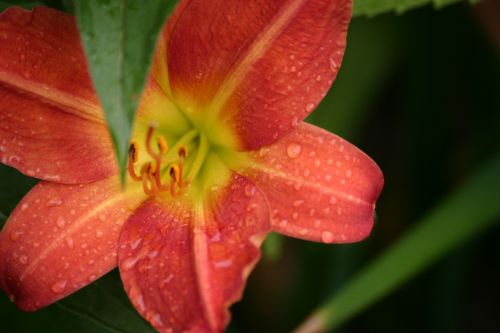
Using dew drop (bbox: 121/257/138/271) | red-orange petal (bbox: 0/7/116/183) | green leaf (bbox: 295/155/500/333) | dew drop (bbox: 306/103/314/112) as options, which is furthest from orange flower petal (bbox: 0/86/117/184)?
green leaf (bbox: 295/155/500/333)

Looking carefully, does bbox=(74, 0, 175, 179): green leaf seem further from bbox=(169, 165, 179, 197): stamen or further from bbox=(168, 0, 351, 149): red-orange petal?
bbox=(169, 165, 179, 197): stamen

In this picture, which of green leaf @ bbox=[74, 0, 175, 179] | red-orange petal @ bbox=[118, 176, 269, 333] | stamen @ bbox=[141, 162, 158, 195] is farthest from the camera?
stamen @ bbox=[141, 162, 158, 195]

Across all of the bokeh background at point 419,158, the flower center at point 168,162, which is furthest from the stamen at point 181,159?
the bokeh background at point 419,158

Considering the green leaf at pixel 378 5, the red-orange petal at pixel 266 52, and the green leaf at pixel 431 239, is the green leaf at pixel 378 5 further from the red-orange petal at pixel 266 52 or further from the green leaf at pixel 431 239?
the green leaf at pixel 431 239

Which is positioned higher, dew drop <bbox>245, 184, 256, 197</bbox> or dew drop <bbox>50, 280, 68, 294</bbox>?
dew drop <bbox>245, 184, 256, 197</bbox>

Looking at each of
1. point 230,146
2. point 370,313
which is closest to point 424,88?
point 370,313

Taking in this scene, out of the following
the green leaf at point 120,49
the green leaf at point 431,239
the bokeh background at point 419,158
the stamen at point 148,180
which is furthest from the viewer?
the bokeh background at point 419,158

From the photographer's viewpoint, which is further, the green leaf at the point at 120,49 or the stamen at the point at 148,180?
the stamen at the point at 148,180

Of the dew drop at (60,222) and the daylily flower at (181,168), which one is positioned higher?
the daylily flower at (181,168)

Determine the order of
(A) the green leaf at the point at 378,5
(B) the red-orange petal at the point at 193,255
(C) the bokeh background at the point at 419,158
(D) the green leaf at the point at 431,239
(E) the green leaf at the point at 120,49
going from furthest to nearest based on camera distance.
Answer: (C) the bokeh background at the point at 419,158, (D) the green leaf at the point at 431,239, (A) the green leaf at the point at 378,5, (B) the red-orange petal at the point at 193,255, (E) the green leaf at the point at 120,49
